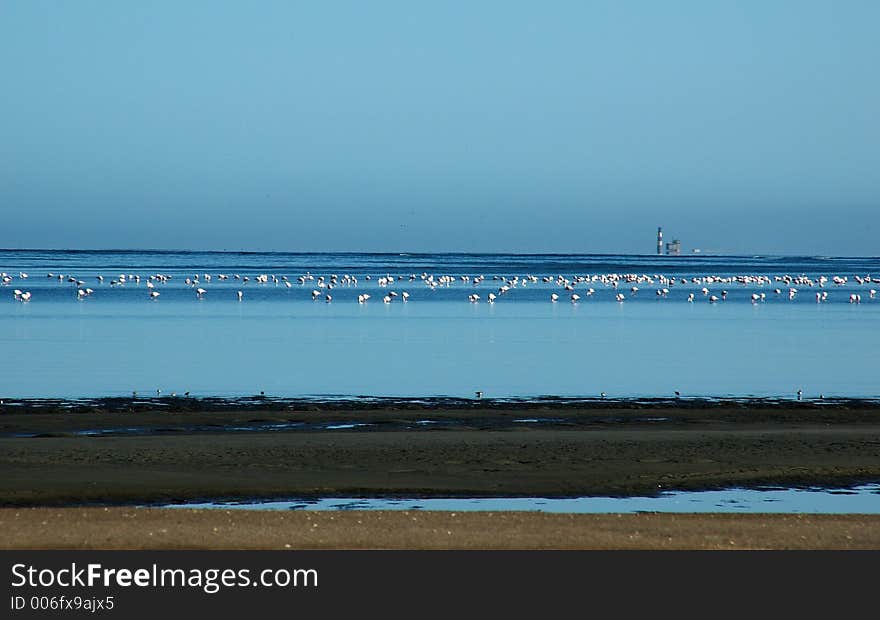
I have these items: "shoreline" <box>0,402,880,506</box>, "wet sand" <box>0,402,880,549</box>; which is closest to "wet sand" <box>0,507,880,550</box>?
"wet sand" <box>0,402,880,549</box>

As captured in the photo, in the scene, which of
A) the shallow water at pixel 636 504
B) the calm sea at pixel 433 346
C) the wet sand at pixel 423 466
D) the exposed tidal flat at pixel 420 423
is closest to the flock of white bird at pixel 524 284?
the calm sea at pixel 433 346

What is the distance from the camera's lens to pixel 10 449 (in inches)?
755

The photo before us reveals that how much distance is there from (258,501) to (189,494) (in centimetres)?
78

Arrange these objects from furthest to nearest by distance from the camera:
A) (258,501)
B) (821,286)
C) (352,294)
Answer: (821,286)
(352,294)
(258,501)

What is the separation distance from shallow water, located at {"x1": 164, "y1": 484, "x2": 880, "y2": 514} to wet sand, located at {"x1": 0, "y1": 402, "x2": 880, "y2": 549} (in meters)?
0.43

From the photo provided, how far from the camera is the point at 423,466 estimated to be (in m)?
18.1

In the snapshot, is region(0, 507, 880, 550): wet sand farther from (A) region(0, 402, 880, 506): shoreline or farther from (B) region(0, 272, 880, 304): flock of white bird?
(B) region(0, 272, 880, 304): flock of white bird

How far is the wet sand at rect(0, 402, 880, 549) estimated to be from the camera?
1229cm

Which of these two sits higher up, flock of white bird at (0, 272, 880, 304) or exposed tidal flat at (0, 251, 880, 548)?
flock of white bird at (0, 272, 880, 304)

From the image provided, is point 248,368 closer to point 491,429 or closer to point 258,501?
point 491,429

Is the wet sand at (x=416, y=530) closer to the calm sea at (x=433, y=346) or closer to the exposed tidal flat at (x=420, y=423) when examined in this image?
the exposed tidal flat at (x=420, y=423)

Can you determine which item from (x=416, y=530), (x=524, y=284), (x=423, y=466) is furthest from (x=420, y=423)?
(x=524, y=284)

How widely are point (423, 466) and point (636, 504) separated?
11.0 ft
